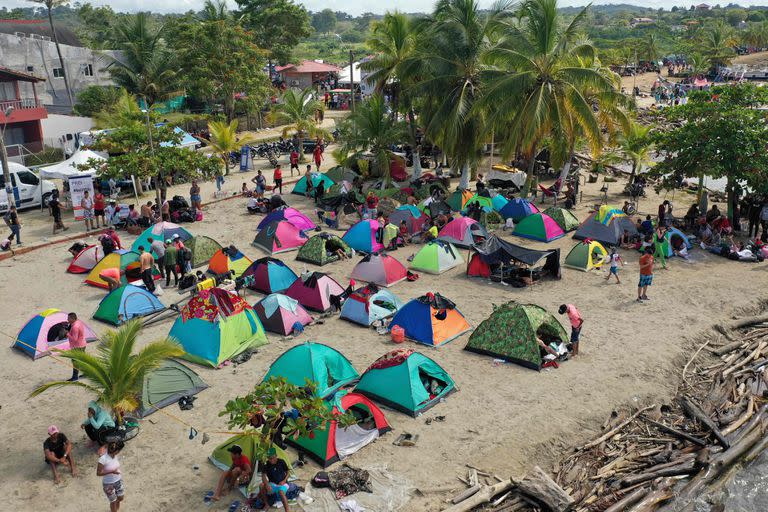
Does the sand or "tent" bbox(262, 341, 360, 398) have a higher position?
"tent" bbox(262, 341, 360, 398)

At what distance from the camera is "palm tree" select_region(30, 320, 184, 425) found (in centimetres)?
1075

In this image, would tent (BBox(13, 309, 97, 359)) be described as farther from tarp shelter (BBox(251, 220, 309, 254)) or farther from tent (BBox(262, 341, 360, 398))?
tarp shelter (BBox(251, 220, 309, 254))

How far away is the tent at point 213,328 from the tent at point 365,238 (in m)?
7.01

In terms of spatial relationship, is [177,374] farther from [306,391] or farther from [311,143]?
[311,143]

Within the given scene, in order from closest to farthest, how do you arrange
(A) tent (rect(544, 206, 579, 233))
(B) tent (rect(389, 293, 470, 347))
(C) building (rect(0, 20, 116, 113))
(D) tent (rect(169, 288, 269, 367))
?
(D) tent (rect(169, 288, 269, 367)) → (B) tent (rect(389, 293, 470, 347)) → (A) tent (rect(544, 206, 579, 233)) → (C) building (rect(0, 20, 116, 113))

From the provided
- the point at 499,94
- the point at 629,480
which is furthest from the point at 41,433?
the point at 499,94

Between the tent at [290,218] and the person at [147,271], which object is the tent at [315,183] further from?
the person at [147,271]

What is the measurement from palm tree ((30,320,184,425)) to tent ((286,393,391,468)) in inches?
104

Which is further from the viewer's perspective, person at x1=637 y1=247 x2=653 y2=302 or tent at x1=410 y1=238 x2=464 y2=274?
tent at x1=410 y1=238 x2=464 y2=274

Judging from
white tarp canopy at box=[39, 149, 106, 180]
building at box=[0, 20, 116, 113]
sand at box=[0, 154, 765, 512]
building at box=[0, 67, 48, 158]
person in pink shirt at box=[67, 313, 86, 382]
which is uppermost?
building at box=[0, 20, 116, 113]

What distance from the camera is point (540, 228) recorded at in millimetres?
21766

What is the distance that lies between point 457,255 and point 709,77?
6967 centimetres

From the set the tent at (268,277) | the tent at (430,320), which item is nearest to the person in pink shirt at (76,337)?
the tent at (268,277)

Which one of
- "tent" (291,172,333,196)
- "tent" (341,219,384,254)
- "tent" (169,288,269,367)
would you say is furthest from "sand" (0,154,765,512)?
"tent" (291,172,333,196)
